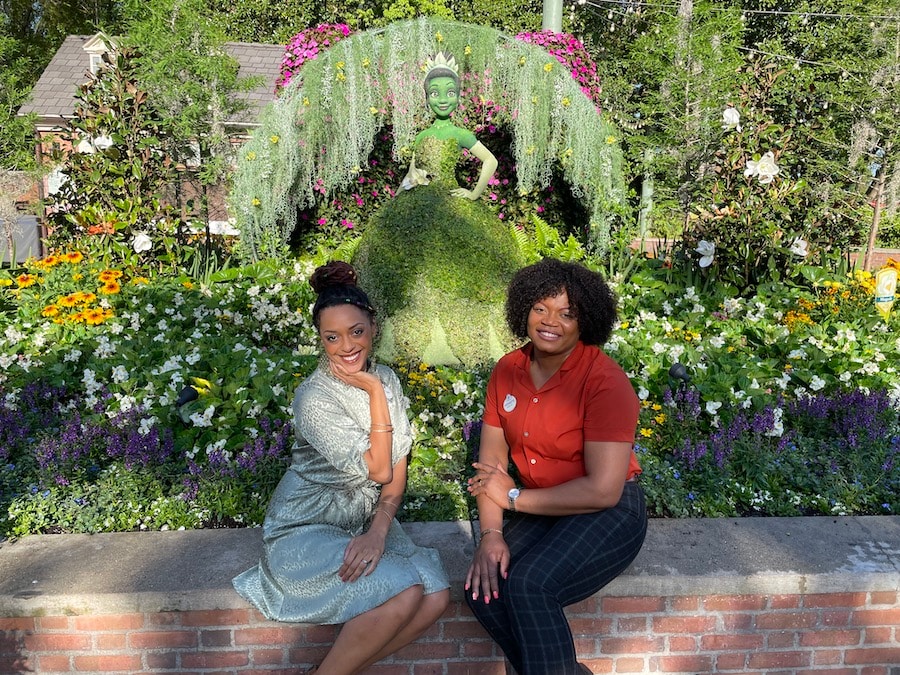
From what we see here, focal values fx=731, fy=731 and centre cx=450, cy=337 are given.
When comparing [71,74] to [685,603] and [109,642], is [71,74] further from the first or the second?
[685,603]

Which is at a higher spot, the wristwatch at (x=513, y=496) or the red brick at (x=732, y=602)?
the wristwatch at (x=513, y=496)

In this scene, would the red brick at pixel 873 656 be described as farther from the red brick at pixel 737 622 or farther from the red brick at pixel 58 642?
the red brick at pixel 58 642

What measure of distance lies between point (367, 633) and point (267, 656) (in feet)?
1.40

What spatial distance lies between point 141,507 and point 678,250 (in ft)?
16.1

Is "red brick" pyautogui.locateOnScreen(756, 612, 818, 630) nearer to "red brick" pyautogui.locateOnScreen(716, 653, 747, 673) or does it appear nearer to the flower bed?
"red brick" pyautogui.locateOnScreen(716, 653, 747, 673)

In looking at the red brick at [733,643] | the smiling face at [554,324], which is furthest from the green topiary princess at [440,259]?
the red brick at [733,643]

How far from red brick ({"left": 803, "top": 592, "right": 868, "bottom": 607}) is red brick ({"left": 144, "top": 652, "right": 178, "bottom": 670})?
1876mm

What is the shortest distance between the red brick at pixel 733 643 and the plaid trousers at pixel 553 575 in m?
0.42

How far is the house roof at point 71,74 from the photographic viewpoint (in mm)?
17578

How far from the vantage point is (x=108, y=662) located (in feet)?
6.95

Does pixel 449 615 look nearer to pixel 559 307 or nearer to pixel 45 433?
pixel 559 307

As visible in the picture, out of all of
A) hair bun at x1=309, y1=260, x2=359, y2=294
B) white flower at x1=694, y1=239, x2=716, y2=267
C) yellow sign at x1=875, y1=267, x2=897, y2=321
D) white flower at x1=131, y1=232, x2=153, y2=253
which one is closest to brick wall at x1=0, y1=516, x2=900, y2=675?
hair bun at x1=309, y1=260, x2=359, y2=294

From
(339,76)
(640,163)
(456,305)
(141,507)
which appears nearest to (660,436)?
(456,305)

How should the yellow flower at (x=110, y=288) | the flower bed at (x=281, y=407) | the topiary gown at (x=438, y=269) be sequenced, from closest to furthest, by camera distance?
the flower bed at (x=281, y=407) < the topiary gown at (x=438, y=269) < the yellow flower at (x=110, y=288)
